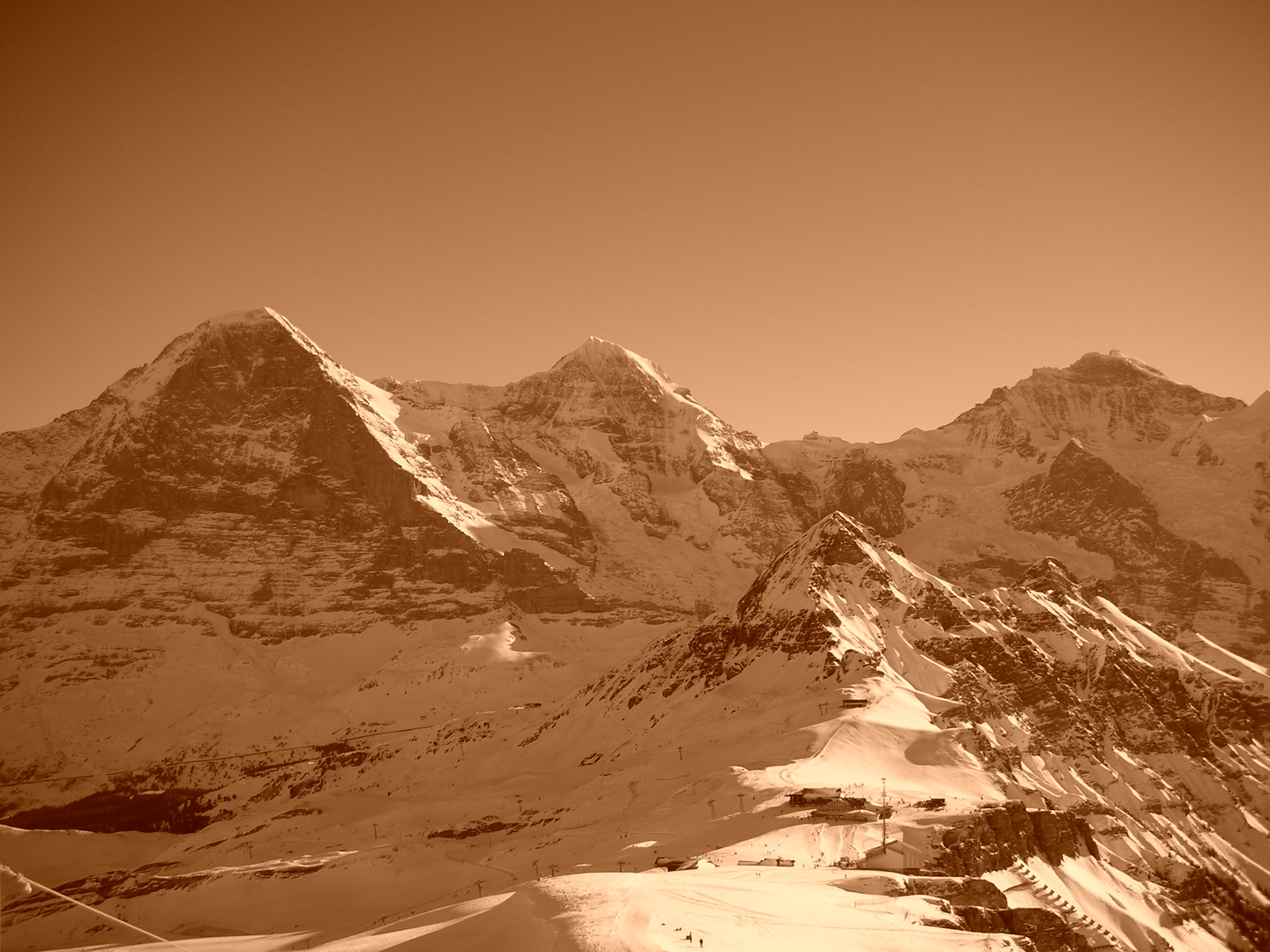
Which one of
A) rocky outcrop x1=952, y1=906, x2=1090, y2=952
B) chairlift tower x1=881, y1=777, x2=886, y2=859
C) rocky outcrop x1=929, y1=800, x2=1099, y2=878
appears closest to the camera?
rocky outcrop x1=952, y1=906, x2=1090, y2=952

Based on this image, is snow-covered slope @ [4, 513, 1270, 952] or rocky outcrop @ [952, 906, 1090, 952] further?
rocky outcrop @ [952, 906, 1090, 952]

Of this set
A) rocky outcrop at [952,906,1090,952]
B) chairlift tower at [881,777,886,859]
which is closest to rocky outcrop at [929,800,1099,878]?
chairlift tower at [881,777,886,859]

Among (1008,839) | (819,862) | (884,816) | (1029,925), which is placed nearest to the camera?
(1029,925)

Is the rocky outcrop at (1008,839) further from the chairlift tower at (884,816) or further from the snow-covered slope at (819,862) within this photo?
the chairlift tower at (884,816)

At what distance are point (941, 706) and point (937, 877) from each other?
7728 cm

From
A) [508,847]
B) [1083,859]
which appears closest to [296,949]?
[508,847]

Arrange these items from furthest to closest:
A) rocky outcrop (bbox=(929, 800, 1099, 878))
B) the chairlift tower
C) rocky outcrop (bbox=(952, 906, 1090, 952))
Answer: rocky outcrop (bbox=(929, 800, 1099, 878))
the chairlift tower
rocky outcrop (bbox=(952, 906, 1090, 952))

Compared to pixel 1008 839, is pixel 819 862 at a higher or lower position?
higher

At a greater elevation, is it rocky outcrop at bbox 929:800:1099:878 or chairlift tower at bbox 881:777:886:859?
chairlift tower at bbox 881:777:886:859

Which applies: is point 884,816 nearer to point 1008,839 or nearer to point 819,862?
point 1008,839

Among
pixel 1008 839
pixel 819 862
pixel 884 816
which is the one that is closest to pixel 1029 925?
pixel 819 862

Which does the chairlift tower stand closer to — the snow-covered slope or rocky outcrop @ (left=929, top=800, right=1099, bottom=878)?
the snow-covered slope

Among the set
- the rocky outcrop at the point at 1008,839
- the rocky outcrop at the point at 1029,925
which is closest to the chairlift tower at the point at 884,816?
the rocky outcrop at the point at 1008,839

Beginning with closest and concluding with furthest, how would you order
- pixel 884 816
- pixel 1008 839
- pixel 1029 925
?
1. pixel 1029 925
2. pixel 1008 839
3. pixel 884 816
